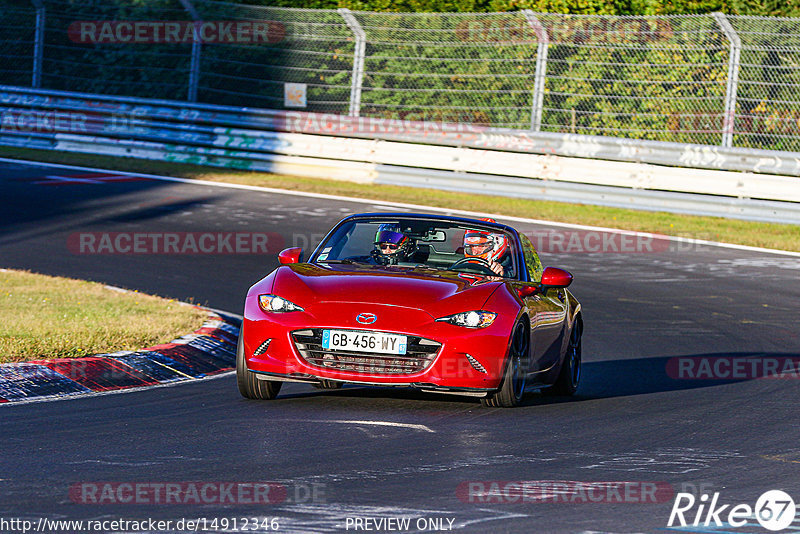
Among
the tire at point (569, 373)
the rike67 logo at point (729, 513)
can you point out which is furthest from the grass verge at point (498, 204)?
the rike67 logo at point (729, 513)

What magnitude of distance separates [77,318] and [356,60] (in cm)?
1360

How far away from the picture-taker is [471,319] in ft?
27.9

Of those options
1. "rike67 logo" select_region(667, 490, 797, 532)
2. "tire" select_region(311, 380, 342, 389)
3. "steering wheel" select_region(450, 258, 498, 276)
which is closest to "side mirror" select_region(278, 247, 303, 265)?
"tire" select_region(311, 380, 342, 389)

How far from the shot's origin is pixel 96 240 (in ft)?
57.0

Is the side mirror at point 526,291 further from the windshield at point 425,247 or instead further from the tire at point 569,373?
the tire at point 569,373

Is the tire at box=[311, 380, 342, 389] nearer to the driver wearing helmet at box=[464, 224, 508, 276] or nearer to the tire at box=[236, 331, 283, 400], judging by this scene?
the tire at box=[236, 331, 283, 400]

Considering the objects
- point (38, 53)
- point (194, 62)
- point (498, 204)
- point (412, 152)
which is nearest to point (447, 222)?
point (498, 204)

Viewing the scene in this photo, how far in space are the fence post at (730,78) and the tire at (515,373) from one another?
13.0m

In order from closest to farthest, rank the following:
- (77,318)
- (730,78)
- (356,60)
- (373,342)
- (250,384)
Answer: (373,342) < (250,384) < (77,318) < (730,78) < (356,60)

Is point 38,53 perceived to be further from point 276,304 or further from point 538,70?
point 276,304

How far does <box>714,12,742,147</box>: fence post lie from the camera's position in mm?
20781

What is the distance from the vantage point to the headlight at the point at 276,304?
8.61 meters

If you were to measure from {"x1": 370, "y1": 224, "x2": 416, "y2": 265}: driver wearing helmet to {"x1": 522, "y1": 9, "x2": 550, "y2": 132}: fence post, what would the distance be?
13.3 m

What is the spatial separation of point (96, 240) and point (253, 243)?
204 cm
